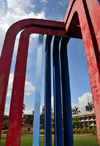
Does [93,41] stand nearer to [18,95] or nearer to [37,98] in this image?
[18,95]

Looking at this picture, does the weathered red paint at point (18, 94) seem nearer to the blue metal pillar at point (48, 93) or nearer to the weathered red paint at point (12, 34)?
the weathered red paint at point (12, 34)

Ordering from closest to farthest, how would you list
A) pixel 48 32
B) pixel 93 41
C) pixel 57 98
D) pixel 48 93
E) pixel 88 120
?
pixel 93 41
pixel 48 32
pixel 57 98
pixel 48 93
pixel 88 120

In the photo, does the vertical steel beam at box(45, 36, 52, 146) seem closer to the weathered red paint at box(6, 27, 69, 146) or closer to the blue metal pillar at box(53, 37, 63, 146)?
the blue metal pillar at box(53, 37, 63, 146)

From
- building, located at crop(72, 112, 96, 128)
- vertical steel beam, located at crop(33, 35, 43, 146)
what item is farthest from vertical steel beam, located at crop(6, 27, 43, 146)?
building, located at crop(72, 112, 96, 128)

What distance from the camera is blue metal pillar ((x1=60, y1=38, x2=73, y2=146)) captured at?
17.6ft

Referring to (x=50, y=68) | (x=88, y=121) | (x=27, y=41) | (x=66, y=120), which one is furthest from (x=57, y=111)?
(x=88, y=121)

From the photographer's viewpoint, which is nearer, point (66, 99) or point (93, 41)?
point (93, 41)

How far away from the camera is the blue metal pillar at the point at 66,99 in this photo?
211 inches

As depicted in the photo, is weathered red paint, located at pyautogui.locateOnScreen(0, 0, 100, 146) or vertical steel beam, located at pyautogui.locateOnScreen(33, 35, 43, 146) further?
vertical steel beam, located at pyautogui.locateOnScreen(33, 35, 43, 146)

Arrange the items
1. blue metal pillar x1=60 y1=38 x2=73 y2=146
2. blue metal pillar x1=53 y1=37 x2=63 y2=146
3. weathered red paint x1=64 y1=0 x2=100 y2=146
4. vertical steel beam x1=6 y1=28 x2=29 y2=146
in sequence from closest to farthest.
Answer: weathered red paint x1=64 y1=0 x2=100 y2=146
vertical steel beam x1=6 y1=28 x2=29 y2=146
blue metal pillar x1=60 y1=38 x2=73 y2=146
blue metal pillar x1=53 y1=37 x2=63 y2=146

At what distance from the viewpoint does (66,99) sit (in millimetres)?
5984

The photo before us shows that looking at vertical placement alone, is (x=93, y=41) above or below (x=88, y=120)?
above

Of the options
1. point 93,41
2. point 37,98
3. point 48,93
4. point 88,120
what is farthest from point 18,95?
point 88,120

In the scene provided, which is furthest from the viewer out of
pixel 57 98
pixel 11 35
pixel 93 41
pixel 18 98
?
pixel 57 98
